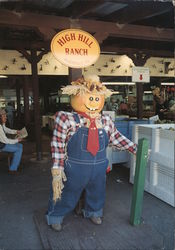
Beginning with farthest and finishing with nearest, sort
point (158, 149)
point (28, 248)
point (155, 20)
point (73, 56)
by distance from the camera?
1. point (155, 20)
2. point (158, 149)
3. point (73, 56)
4. point (28, 248)

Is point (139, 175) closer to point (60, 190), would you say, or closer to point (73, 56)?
point (60, 190)

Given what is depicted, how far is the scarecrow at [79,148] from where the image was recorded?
2734 mm

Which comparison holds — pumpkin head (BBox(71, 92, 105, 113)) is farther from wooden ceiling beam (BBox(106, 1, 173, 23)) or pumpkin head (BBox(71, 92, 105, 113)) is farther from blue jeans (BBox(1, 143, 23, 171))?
blue jeans (BBox(1, 143, 23, 171))

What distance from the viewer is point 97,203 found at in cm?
307

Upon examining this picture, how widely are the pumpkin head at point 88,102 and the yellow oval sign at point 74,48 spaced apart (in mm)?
839

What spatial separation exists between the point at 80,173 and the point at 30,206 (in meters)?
1.23

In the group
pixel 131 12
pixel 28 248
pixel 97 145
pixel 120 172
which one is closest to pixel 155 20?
pixel 131 12

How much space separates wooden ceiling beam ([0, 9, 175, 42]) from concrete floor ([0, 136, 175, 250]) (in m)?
2.64

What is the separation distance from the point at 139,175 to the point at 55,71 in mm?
5693

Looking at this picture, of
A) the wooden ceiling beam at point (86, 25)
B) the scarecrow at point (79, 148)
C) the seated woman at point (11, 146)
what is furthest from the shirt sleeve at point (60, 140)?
the seated woman at point (11, 146)

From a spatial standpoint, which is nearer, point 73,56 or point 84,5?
point 73,56

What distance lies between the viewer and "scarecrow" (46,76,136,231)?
8.97 feet

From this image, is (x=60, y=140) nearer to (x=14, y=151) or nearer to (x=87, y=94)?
(x=87, y=94)

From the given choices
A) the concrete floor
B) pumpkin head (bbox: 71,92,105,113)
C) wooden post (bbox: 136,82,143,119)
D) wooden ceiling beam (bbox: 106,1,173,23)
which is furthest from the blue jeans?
wooden post (bbox: 136,82,143,119)
